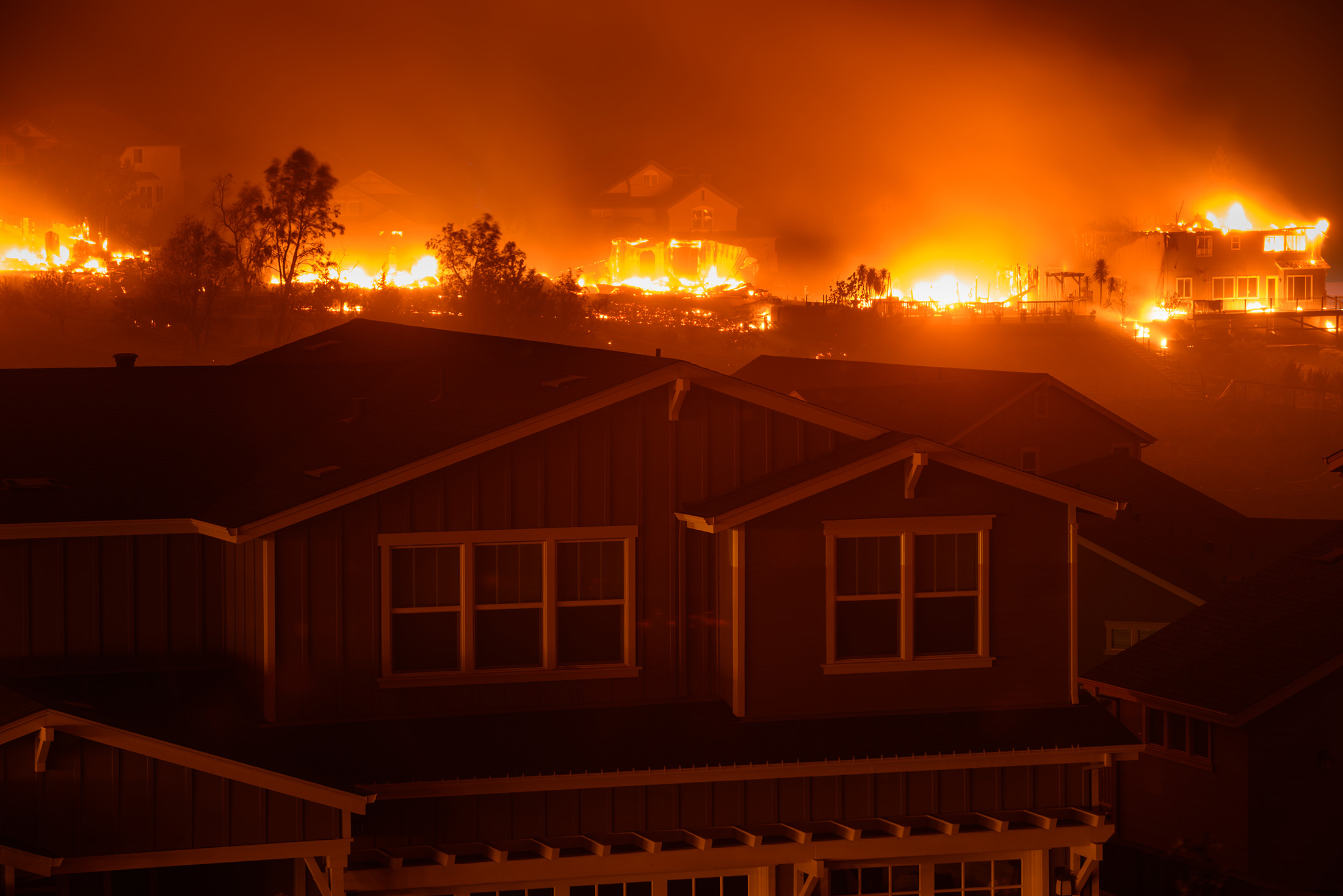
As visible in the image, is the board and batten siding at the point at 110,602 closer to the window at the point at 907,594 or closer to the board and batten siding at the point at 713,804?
the board and batten siding at the point at 713,804

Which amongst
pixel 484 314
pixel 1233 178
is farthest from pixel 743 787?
pixel 1233 178

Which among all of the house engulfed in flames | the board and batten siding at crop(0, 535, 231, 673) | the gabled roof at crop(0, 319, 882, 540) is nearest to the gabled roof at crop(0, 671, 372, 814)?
the board and batten siding at crop(0, 535, 231, 673)

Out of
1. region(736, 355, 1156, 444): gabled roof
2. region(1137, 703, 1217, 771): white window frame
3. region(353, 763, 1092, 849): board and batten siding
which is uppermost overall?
region(736, 355, 1156, 444): gabled roof

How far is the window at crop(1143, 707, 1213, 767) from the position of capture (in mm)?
22156

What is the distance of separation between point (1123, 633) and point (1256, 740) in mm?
11127

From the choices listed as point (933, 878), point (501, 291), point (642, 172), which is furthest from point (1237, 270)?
point (933, 878)

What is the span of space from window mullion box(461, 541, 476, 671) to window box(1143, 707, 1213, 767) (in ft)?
44.6

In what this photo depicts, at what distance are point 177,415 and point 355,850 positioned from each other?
23.6 feet

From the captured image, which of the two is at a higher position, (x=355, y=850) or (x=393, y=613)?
(x=393, y=613)

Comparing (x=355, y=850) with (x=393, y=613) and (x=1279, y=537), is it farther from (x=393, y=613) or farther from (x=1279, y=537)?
(x=1279, y=537)

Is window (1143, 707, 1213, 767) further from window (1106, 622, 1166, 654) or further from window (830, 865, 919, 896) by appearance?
window (830, 865, 919, 896)

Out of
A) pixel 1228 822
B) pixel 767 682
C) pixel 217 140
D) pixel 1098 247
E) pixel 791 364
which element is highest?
pixel 217 140

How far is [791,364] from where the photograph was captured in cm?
5244

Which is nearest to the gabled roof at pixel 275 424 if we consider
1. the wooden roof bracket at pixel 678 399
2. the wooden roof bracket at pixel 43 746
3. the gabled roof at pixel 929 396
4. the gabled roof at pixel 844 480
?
the wooden roof bracket at pixel 678 399
